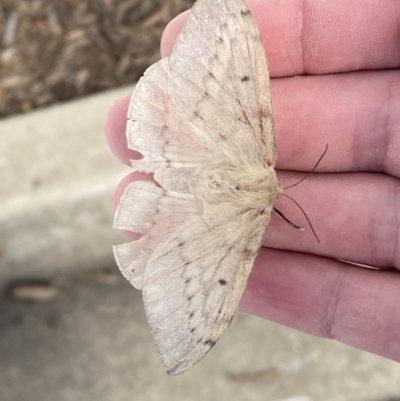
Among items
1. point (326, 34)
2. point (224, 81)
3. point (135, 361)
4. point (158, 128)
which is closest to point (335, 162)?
point (326, 34)

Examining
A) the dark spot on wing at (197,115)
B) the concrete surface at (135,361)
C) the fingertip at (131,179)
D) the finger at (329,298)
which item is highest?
the dark spot on wing at (197,115)

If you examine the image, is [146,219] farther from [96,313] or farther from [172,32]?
[96,313]

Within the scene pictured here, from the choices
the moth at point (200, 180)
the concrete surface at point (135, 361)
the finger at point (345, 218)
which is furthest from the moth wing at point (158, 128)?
the concrete surface at point (135, 361)

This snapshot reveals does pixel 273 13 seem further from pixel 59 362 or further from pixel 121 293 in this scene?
pixel 59 362

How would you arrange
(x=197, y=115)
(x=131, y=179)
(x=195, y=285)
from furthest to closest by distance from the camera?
(x=131, y=179), (x=197, y=115), (x=195, y=285)

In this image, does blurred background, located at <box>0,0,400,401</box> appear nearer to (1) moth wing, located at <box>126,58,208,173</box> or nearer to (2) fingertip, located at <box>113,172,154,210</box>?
(2) fingertip, located at <box>113,172,154,210</box>

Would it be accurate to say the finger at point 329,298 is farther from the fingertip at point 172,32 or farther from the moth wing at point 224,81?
the fingertip at point 172,32

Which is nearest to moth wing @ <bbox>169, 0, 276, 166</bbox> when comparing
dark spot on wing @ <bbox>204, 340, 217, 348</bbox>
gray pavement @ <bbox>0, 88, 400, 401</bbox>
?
dark spot on wing @ <bbox>204, 340, 217, 348</bbox>
